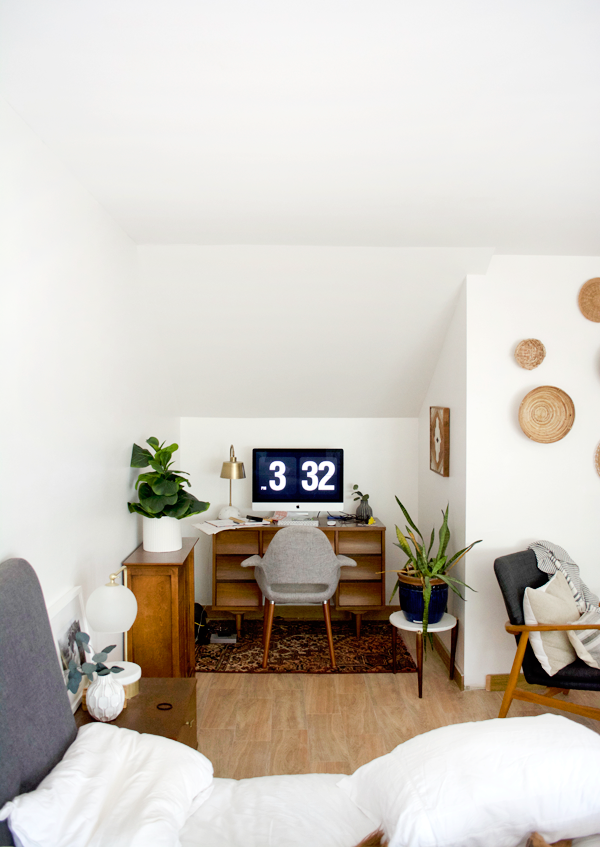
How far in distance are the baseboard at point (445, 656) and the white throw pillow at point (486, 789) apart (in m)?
2.09

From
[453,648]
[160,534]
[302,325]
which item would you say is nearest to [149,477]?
[160,534]

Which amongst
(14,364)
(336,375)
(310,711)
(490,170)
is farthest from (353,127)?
(310,711)

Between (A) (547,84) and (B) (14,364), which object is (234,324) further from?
(A) (547,84)

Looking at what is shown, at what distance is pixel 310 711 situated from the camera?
3.36m

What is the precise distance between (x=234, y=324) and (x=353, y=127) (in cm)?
216

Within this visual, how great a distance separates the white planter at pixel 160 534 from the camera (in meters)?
3.34

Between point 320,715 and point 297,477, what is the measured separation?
6.53 ft

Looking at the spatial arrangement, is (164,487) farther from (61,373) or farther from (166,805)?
(166,805)

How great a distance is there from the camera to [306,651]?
420 centimetres

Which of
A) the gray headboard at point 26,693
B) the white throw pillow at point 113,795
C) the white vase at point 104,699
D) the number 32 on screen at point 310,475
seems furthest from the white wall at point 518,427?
the gray headboard at point 26,693

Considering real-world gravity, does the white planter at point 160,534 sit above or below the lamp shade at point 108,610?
above

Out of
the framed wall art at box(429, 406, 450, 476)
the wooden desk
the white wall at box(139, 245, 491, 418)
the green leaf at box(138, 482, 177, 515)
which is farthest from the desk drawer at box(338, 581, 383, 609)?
the green leaf at box(138, 482, 177, 515)

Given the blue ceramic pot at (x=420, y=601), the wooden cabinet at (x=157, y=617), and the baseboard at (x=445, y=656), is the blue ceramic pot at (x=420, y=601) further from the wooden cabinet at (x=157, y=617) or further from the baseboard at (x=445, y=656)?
the wooden cabinet at (x=157, y=617)

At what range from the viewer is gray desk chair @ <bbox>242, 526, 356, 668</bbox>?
3.80 meters
